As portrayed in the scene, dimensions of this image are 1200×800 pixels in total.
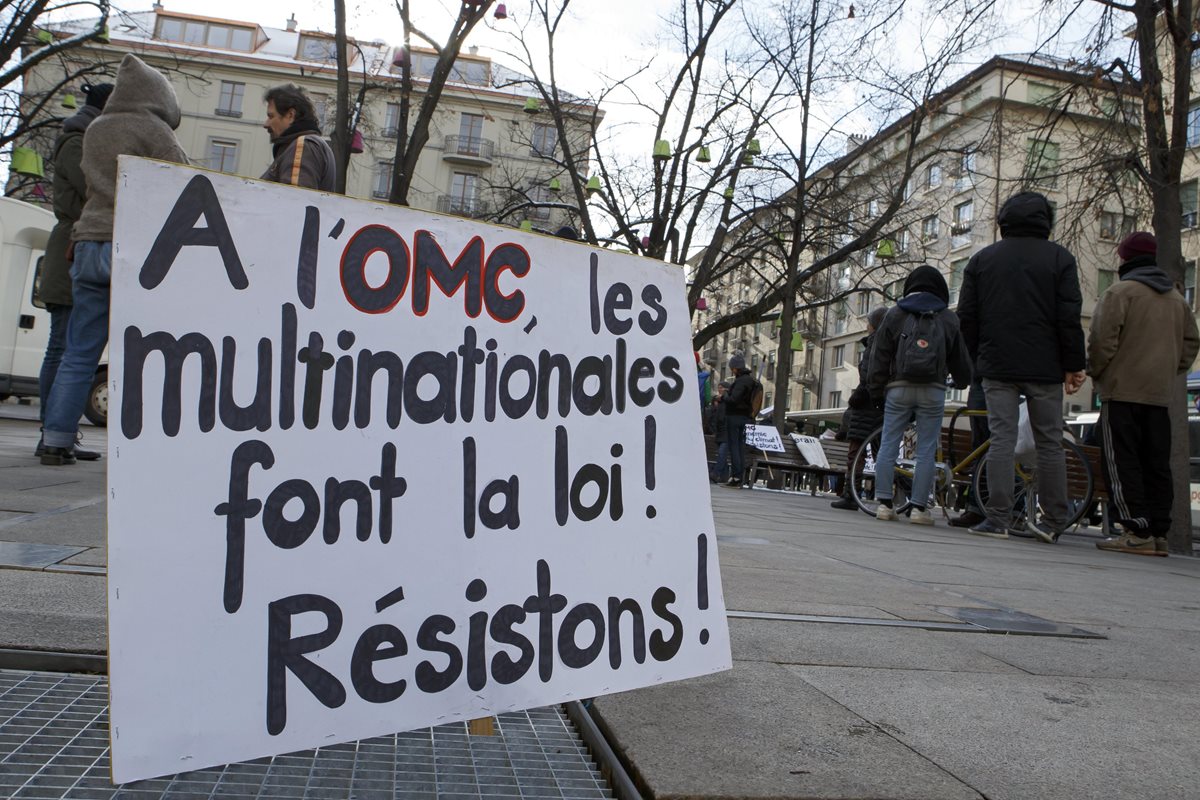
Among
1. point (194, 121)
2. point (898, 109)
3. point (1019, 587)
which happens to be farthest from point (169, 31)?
point (1019, 587)

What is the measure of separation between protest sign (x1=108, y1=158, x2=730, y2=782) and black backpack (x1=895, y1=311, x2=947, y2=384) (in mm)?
5230

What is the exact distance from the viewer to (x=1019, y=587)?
3916 mm

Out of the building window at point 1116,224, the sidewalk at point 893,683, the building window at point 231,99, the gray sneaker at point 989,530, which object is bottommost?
the gray sneaker at point 989,530

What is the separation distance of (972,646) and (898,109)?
50.3 feet

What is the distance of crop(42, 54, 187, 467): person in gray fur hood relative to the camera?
15.1 feet

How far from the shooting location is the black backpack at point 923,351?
680 cm

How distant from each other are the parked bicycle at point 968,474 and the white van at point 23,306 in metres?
8.09

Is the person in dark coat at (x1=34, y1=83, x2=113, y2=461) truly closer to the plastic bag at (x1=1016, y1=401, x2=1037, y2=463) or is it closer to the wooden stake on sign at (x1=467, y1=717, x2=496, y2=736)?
the wooden stake on sign at (x1=467, y1=717, x2=496, y2=736)

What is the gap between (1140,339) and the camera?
630cm

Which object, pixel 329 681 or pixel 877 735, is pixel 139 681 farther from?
pixel 877 735

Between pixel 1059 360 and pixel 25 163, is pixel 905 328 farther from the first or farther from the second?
pixel 25 163

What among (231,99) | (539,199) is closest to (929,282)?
(539,199)

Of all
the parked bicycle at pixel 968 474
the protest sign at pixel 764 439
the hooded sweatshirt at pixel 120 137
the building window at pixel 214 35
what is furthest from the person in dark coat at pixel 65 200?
the building window at pixel 214 35

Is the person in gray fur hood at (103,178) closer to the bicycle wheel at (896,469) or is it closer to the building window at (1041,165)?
the bicycle wheel at (896,469)
